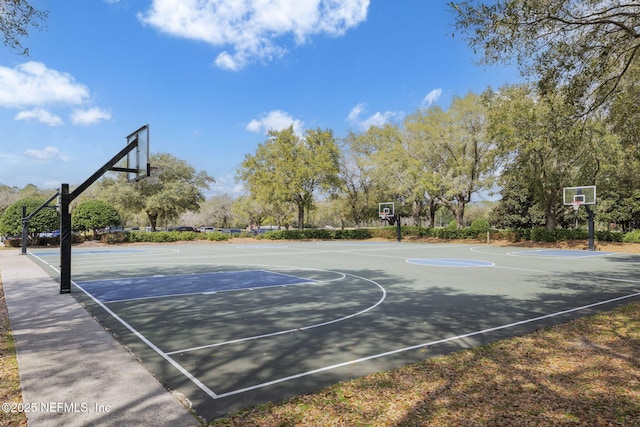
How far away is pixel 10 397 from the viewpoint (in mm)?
3633

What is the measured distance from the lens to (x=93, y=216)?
97.3 ft

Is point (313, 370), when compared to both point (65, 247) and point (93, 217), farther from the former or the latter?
point (93, 217)

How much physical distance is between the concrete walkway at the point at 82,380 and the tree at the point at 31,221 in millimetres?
23482

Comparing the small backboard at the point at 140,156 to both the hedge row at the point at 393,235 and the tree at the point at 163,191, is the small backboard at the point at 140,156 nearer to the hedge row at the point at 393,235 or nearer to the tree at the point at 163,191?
the hedge row at the point at 393,235

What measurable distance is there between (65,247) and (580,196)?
25986 mm

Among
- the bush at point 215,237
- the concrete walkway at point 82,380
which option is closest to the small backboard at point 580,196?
the concrete walkway at point 82,380

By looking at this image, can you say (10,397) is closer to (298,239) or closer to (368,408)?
(368,408)

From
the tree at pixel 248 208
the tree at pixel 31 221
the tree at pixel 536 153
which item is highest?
the tree at pixel 536 153

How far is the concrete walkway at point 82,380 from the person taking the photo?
3.24 meters

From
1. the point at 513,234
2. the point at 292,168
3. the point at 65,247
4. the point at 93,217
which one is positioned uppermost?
the point at 292,168

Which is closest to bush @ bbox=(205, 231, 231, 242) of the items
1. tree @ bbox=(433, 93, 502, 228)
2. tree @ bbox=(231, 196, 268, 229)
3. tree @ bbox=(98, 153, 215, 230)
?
tree @ bbox=(98, 153, 215, 230)

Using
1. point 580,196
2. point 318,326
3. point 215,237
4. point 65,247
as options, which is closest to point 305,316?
point 318,326

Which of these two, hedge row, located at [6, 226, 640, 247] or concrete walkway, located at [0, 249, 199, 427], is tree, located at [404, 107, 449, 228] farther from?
concrete walkway, located at [0, 249, 199, 427]

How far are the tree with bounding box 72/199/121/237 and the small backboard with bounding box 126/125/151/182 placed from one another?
22332 millimetres
